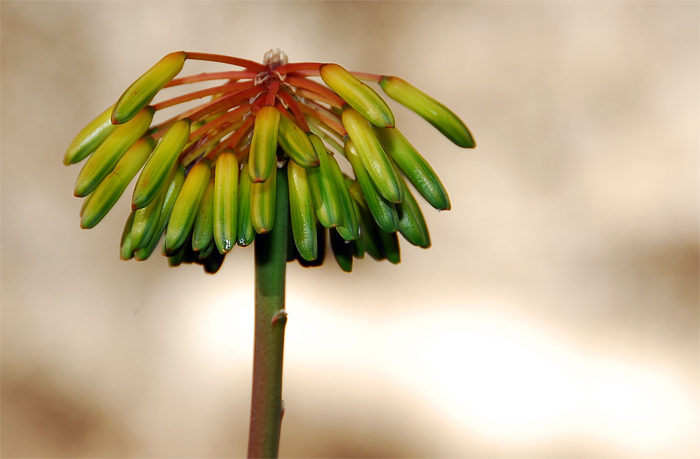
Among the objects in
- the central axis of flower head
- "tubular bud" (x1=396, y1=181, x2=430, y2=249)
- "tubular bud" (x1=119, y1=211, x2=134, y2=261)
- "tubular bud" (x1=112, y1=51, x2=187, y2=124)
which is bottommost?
"tubular bud" (x1=119, y1=211, x2=134, y2=261)

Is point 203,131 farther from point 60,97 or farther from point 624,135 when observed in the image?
point 624,135

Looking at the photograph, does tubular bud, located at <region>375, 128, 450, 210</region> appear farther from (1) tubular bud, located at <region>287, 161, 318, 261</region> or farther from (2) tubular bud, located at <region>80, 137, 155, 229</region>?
(2) tubular bud, located at <region>80, 137, 155, 229</region>

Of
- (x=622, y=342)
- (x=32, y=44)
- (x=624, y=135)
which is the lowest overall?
(x=622, y=342)

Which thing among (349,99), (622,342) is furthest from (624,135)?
(349,99)

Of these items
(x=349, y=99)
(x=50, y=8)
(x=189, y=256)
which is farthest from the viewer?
(x=50, y=8)

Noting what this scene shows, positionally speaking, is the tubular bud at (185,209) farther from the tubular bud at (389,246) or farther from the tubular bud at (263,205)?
the tubular bud at (389,246)

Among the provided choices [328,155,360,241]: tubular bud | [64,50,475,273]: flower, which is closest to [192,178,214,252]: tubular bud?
[64,50,475,273]: flower

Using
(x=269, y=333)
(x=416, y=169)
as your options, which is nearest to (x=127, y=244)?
Result: (x=269, y=333)
